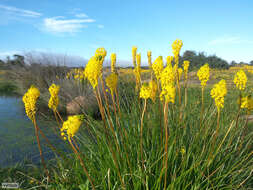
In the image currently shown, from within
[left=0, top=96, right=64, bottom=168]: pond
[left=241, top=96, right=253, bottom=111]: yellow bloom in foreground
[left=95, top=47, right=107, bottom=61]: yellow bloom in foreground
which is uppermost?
[left=95, top=47, right=107, bottom=61]: yellow bloom in foreground

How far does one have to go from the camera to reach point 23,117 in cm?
830

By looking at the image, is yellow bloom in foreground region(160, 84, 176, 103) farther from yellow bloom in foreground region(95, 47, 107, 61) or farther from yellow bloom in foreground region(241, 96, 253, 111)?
yellow bloom in foreground region(241, 96, 253, 111)

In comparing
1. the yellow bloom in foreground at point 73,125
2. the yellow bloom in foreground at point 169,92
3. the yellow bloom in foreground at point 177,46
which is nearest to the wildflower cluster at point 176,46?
the yellow bloom in foreground at point 177,46

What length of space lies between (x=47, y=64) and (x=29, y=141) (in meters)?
7.92

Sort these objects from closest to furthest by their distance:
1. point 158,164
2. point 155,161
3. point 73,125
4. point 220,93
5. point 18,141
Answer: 1. point 73,125
2. point 220,93
3. point 155,161
4. point 158,164
5. point 18,141

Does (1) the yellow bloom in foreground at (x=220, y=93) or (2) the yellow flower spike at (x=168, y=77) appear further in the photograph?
(1) the yellow bloom in foreground at (x=220, y=93)

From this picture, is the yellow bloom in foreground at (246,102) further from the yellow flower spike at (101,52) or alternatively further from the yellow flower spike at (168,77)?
the yellow flower spike at (101,52)

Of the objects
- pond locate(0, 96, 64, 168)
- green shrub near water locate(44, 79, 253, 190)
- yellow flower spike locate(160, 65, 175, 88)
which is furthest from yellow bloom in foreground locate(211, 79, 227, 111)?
pond locate(0, 96, 64, 168)

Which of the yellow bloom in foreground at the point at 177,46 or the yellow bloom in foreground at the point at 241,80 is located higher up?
the yellow bloom in foreground at the point at 177,46

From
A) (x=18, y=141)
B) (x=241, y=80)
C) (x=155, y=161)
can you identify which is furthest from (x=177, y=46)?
(x=18, y=141)

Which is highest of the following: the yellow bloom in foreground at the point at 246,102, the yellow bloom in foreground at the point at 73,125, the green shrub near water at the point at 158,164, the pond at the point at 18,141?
the yellow bloom in foreground at the point at 246,102

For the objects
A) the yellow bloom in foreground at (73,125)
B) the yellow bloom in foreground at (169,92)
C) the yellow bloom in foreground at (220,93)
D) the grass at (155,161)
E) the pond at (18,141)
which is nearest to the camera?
the yellow bloom in foreground at (169,92)

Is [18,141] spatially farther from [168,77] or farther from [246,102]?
[246,102]

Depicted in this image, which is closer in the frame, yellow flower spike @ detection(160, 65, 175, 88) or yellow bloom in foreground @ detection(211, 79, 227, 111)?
yellow flower spike @ detection(160, 65, 175, 88)
